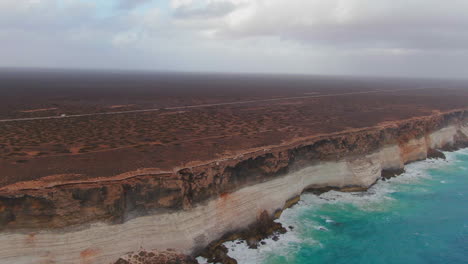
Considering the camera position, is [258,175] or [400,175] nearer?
[258,175]

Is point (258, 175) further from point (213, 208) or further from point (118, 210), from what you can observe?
point (118, 210)

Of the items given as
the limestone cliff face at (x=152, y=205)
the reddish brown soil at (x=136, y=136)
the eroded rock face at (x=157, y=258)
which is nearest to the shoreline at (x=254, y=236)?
the limestone cliff face at (x=152, y=205)

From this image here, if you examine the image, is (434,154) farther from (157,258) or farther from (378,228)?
(157,258)

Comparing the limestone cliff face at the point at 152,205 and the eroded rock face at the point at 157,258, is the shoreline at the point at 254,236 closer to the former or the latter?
the limestone cliff face at the point at 152,205

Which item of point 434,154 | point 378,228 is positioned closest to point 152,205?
point 378,228

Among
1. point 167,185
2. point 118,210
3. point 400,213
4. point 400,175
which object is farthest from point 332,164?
point 118,210

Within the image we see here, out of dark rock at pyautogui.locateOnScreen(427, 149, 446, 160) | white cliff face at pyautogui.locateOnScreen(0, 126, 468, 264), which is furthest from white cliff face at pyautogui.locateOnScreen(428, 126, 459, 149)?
white cliff face at pyautogui.locateOnScreen(0, 126, 468, 264)

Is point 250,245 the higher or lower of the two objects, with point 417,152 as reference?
lower
